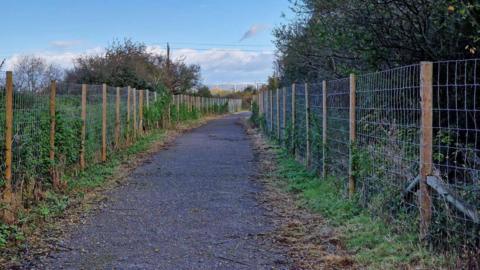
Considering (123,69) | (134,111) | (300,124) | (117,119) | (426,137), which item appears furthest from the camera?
(123,69)

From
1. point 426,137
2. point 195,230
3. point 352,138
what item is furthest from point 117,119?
point 426,137

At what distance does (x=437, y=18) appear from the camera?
7.37 m

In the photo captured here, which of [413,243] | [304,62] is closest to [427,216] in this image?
[413,243]

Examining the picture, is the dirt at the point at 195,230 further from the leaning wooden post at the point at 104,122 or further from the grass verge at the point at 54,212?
the leaning wooden post at the point at 104,122

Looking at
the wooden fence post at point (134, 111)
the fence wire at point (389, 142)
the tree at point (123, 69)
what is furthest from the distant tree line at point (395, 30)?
the tree at point (123, 69)

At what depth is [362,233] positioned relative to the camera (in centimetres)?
581

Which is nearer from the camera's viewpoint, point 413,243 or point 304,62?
point 413,243

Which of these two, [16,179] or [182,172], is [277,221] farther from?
[182,172]

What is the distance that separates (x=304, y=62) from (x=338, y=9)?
18.9 feet

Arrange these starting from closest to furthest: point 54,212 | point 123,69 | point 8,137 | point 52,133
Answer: point 8,137 → point 54,212 → point 52,133 → point 123,69

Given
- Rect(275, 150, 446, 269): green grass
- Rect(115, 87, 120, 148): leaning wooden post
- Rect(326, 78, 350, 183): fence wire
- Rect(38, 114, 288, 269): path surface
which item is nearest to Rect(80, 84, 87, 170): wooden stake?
Rect(38, 114, 288, 269): path surface

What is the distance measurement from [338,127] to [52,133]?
15.3ft

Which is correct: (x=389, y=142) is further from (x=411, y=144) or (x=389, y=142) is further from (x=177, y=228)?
(x=177, y=228)

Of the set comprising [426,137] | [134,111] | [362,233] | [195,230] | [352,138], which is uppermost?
[134,111]
